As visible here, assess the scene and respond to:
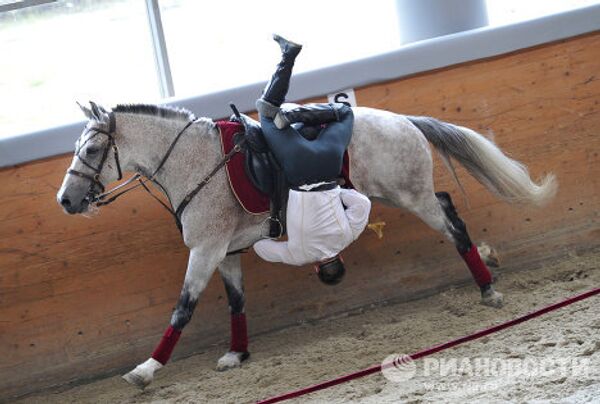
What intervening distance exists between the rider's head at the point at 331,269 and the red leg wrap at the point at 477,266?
2.61 ft

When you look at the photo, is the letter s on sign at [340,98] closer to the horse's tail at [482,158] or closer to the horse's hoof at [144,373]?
the horse's tail at [482,158]

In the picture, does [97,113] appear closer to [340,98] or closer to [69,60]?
[69,60]

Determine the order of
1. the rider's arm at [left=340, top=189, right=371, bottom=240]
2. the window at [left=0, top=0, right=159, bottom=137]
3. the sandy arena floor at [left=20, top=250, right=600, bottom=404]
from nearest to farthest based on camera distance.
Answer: the sandy arena floor at [left=20, top=250, right=600, bottom=404]
the rider's arm at [left=340, top=189, right=371, bottom=240]
the window at [left=0, top=0, right=159, bottom=137]

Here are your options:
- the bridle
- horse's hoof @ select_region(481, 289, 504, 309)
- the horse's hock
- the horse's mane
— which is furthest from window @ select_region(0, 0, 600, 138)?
horse's hoof @ select_region(481, 289, 504, 309)

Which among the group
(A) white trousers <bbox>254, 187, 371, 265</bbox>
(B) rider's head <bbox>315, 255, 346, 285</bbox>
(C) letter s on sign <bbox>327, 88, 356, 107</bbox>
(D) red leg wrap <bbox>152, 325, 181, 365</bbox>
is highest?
(C) letter s on sign <bbox>327, 88, 356, 107</bbox>

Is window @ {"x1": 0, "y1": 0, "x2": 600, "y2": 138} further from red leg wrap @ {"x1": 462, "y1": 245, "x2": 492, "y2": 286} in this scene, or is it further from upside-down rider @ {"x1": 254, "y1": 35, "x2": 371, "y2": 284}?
red leg wrap @ {"x1": 462, "y1": 245, "x2": 492, "y2": 286}

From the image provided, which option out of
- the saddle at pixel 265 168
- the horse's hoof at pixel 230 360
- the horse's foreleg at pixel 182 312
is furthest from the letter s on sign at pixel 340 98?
the horse's hoof at pixel 230 360

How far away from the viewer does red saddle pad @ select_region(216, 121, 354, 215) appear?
4.16m

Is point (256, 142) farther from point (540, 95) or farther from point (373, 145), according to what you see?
point (540, 95)

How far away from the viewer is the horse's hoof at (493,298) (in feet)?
15.3

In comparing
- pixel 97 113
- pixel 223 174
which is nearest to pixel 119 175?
pixel 97 113

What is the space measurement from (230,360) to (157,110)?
1.26 m

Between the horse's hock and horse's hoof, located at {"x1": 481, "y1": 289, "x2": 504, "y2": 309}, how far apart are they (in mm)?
447

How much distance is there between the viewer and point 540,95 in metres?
5.11
